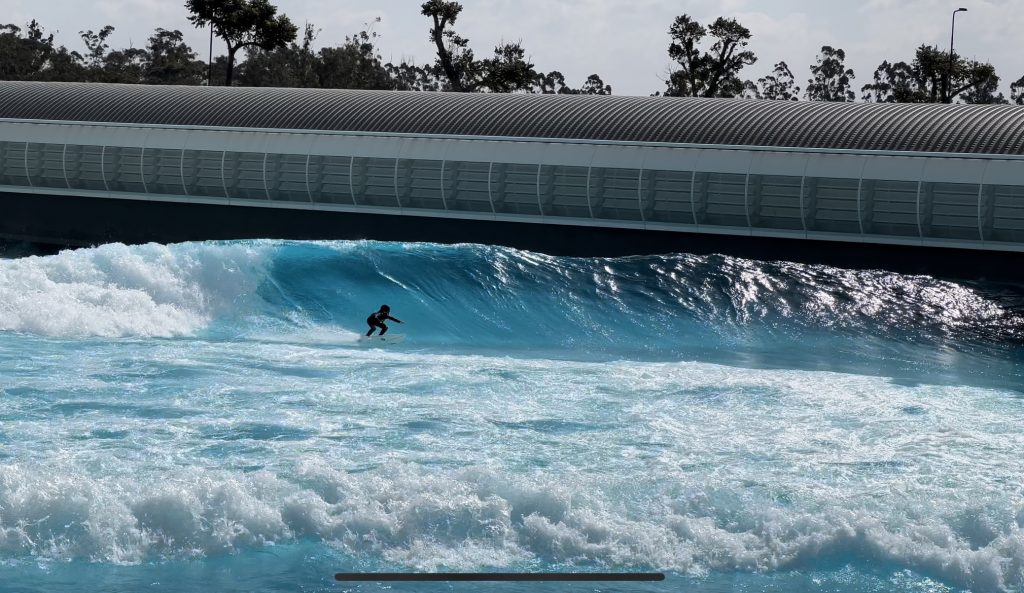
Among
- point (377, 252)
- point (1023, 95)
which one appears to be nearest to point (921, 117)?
point (377, 252)

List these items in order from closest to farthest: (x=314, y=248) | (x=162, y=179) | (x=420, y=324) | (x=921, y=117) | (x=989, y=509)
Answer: (x=989, y=509) → (x=420, y=324) → (x=314, y=248) → (x=921, y=117) → (x=162, y=179)

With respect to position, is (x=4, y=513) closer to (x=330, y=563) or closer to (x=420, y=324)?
(x=330, y=563)

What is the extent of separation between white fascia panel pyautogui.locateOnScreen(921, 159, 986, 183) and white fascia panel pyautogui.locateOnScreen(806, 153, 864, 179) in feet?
4.63

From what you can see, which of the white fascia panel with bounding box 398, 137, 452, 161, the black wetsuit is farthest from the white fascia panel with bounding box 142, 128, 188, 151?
the black wetsuit

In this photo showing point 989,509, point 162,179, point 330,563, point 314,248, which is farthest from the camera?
point 162,179

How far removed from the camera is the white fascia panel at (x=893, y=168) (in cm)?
2720

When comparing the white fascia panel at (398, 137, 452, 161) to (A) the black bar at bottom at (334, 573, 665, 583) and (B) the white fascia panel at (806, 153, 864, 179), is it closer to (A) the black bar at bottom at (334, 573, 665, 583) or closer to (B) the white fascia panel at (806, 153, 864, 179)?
(B) the white fascia panel at (806, 153, 864, 179)

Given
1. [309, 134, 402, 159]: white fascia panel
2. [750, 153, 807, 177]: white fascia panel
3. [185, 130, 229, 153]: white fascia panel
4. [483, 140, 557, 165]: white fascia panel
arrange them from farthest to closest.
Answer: [185, 130, 229, 153]: white fascia panel → [309, 134, 402, 159]: white fascia panel → [483, 140, 557, 165]: white fascia panel → [750, 153, 807, 177]: white fascia panel

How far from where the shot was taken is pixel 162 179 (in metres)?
33.9

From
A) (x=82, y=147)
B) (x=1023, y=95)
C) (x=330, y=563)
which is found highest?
(x=1023, y=95)

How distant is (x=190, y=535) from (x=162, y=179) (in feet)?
82.4

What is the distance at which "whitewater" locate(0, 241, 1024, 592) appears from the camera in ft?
33.3

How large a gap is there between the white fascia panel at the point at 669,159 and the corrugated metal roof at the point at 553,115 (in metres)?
0.49

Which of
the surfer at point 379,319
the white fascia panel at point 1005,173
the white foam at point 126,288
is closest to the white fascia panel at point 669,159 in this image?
the white fascia panel at point 1005,173
